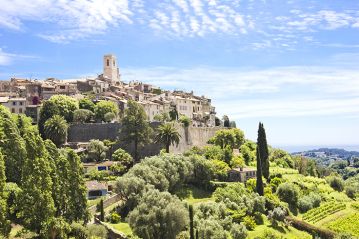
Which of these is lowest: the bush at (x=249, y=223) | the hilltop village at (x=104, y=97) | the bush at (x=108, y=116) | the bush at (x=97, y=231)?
the bush at (x=249, y=223)

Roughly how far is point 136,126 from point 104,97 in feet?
114

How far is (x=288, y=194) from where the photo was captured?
69562 millimetres

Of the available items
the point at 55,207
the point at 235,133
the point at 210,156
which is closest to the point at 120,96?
the point at 235,133

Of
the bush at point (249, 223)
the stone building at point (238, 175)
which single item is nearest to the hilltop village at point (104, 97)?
the stone building at point (238, 175)

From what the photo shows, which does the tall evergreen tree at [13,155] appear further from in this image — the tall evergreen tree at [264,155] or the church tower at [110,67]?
the church tower at [110,67]

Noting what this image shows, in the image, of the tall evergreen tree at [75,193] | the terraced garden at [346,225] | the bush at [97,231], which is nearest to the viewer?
the bush at [97,231]

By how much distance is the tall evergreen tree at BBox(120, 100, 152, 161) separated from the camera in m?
71.3

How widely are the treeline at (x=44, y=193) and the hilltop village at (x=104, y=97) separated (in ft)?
165

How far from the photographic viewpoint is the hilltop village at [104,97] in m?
95.3

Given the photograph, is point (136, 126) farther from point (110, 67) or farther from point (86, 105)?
point (110, 67)

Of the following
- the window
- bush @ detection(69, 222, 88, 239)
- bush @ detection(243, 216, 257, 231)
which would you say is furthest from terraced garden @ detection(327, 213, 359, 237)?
bush @ detection(69, 222, 88, 239)

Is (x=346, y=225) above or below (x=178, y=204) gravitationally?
below

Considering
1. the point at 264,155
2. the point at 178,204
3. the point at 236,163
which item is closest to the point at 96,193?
the point at 178,204

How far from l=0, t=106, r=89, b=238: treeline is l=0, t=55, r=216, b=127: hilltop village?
165ft
